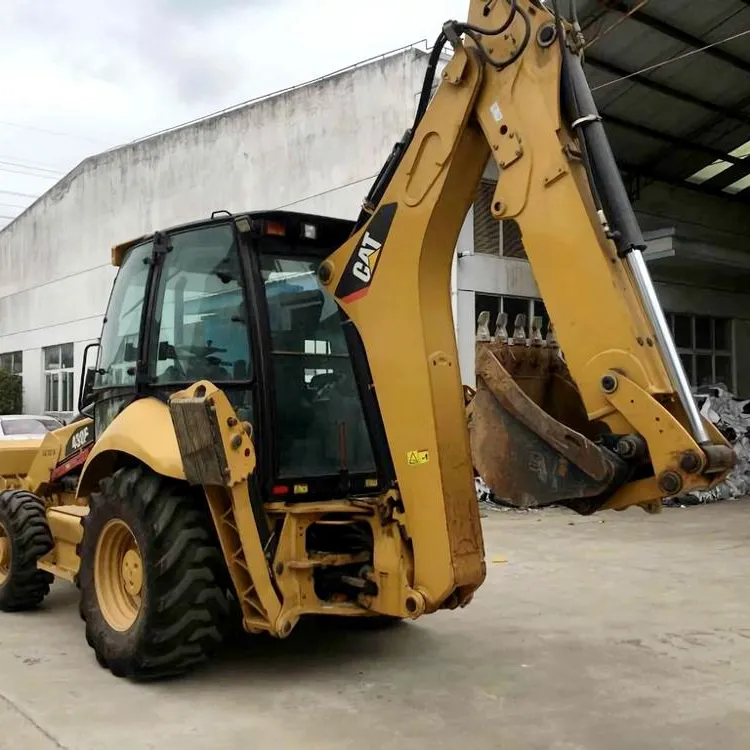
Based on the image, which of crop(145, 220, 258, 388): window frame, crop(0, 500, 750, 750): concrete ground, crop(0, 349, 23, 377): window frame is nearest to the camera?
crop(0, 500, 750, 750): concrete ground

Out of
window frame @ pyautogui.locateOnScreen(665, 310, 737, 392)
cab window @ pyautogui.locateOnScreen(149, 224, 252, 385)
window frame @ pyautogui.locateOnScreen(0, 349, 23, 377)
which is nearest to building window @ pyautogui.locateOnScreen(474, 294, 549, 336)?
window frame @ pyautogui.locateOnScreen(665, 310, 737, 392)

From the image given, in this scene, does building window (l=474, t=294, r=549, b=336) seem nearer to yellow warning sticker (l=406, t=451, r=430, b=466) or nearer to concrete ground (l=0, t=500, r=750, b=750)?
concrete ground (l=0, t=500, r=750, b=750)

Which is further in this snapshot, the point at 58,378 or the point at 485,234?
the point at 58,378

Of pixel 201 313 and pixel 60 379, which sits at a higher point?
pixel 60 379

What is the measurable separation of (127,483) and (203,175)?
596 inches

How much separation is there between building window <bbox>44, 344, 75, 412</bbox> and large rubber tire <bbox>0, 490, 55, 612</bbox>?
17.7m

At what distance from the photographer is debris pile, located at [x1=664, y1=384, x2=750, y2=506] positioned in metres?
15.0

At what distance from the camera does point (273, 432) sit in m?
4.75

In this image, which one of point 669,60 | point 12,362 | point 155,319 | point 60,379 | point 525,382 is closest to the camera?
point 525,382

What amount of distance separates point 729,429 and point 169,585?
13.7 m

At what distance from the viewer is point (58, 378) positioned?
2453cm

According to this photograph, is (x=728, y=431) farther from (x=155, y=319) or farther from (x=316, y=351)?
(x=155, y=319)

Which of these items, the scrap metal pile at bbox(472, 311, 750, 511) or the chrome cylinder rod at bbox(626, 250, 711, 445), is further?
the scrap metal pile at bbox(472, 311, 750, 511)

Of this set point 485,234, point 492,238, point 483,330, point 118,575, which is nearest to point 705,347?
point 492,238
